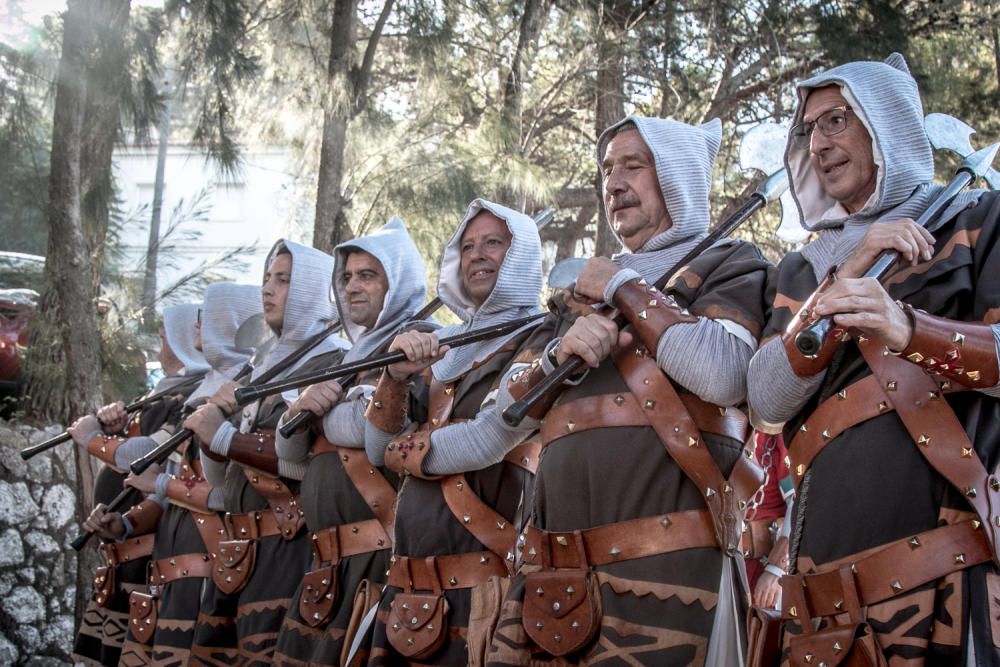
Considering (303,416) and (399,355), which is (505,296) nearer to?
(399,355)

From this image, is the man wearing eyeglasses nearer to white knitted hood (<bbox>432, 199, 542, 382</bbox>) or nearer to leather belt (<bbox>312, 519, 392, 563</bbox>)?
white knitted hood (<bbox>432, 199, 542, 382</bbox>)

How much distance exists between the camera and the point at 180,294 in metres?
8.69

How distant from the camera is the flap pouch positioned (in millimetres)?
6043

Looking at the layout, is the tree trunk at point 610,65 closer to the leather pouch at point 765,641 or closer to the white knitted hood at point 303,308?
the white knitted hood at point 303,308

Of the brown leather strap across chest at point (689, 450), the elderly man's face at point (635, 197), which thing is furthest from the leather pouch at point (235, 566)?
the brown leather strap across chest at point (689, 450)

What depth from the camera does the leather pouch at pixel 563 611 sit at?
2824mm

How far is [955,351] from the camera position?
2.19 m

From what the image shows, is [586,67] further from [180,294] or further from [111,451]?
[111,451]

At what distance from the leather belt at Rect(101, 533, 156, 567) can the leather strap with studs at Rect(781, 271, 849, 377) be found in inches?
173

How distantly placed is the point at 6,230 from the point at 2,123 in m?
1.68

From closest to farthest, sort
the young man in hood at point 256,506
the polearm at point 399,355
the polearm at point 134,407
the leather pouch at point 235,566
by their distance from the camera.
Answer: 1. the polearm at point 399,355
2. the young man in hood at point 256,506
3. the leather pouch at point 235,566
4. the polearm at point 134,407

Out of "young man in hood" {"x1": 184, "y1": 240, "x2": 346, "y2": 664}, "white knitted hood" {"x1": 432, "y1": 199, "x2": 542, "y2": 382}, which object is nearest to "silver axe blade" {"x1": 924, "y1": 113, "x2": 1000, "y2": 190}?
"white knitted hood" {"x1": 432, "y1": 199, "x2": 542, "y2": 382}

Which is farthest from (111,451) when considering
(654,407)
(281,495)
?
(654,407)

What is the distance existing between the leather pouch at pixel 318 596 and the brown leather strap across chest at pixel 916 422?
212 cm
